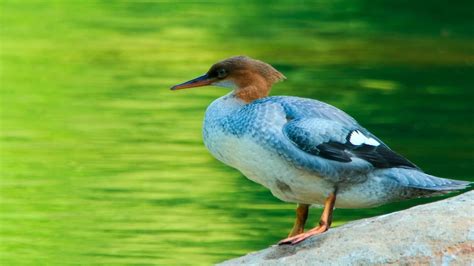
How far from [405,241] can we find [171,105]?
31.7ft

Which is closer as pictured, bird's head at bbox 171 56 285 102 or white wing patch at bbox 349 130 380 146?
white wing patch at bbox 349 130 380 146

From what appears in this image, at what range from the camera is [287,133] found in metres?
7.00

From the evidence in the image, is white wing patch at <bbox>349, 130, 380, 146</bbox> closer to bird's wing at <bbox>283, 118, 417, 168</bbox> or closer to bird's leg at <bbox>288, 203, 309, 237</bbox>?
bird's wing at <bbox>283, 118, 417, 168</bbox>

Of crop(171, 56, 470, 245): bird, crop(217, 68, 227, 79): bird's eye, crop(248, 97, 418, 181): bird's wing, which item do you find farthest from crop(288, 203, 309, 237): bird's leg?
crop(217, 68, 227, 79): bird's eye

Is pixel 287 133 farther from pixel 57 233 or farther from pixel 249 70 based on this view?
pixel 57 233

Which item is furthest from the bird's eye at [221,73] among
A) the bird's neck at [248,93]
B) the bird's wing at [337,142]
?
the bird's wing at [337,142]

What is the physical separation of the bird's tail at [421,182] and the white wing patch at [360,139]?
0.54 ft

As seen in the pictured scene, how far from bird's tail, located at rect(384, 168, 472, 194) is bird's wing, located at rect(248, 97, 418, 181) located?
0.05m

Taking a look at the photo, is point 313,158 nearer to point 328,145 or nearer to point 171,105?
Answer: point 328,145

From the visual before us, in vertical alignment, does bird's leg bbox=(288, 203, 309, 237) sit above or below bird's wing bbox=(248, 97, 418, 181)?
below

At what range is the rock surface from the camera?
6.48 meters

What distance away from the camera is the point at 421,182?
703 cm

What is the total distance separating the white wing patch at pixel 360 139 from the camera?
7.10 m

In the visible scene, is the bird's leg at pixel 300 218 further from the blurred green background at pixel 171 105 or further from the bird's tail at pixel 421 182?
the blurred green background at pixel 171 105
